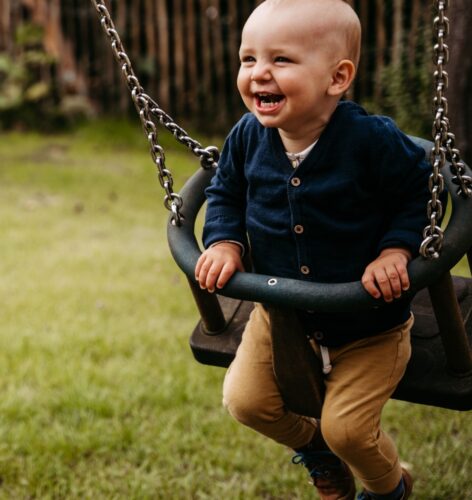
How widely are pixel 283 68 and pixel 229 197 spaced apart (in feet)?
1.48

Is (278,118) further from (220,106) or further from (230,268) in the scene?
(220,106)

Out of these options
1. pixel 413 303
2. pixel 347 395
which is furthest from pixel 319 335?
pixel 413 303

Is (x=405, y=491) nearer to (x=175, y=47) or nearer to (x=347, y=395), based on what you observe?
(x=347, y=395)

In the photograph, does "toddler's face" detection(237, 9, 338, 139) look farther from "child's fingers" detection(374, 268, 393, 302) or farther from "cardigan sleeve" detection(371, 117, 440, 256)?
"child's fingers" detection(374, 268, 393, 302)

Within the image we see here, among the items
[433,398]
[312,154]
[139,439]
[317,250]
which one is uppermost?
[312,154]

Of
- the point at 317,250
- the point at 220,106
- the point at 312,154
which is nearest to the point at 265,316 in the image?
A: the point at 317,250

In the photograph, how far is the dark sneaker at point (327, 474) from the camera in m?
2.47

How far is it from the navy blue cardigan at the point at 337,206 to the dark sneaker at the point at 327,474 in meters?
0.46

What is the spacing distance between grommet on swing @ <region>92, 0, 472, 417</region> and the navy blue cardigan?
0.32 feet

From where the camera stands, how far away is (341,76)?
2018 millimetres

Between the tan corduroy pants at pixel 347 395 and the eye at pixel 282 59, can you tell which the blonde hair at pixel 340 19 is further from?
the tan corduroy pants at pixel 347 395

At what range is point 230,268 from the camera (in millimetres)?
2029

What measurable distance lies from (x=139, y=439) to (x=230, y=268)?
1374 mm

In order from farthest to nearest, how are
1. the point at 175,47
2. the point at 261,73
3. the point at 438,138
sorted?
the point at 175,47 → the point at 261,73 → the point at 438,138
